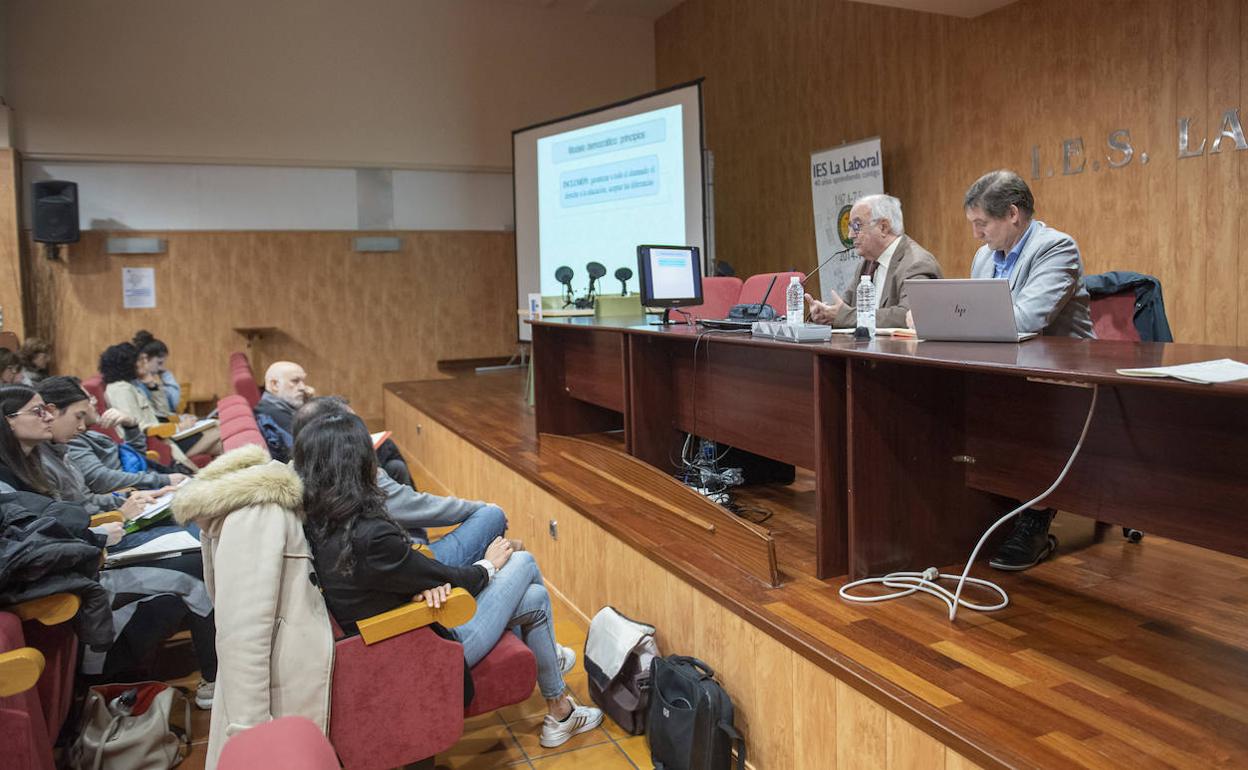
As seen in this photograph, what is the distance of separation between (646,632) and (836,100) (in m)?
5.27

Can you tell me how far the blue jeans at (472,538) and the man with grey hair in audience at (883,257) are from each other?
1362 millimetres

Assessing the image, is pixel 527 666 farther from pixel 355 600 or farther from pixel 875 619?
pixel 875 619

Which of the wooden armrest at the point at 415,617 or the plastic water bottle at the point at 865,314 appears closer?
the wooden armrest at the point at 415,617

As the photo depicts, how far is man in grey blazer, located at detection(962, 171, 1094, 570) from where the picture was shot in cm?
261

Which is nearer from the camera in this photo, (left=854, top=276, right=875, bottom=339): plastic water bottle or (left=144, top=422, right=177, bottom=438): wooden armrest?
(left=854, top=276, right=875, bottom=339): plastic water bottle

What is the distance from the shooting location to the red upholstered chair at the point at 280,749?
2.80ft

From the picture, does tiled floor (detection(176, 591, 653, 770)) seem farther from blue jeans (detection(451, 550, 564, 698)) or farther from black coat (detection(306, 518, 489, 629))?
black coat (detection(306, 518, 489, 629))

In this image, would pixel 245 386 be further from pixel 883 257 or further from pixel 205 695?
pixel 883 257

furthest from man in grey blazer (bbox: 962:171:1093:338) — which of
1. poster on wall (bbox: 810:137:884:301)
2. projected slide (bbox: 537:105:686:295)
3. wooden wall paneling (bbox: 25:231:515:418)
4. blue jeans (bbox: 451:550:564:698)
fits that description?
wooden wall paneling (bbox: 25:231:515:418)

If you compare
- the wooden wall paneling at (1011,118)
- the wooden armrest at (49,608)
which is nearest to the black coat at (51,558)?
the wooden armrest at (49,608)

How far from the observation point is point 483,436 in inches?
198

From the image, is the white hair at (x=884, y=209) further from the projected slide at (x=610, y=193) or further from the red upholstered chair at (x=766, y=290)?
the projected slide at (x=610, y=193)

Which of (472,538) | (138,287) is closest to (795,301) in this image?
(472,538)

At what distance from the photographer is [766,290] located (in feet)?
16.4
